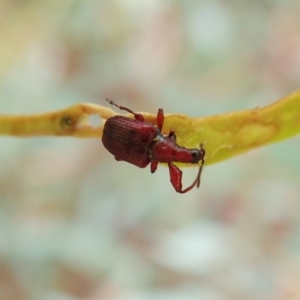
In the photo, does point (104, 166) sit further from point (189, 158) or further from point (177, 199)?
point (189, 158)

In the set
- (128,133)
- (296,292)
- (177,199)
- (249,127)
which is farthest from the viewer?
(177,199)

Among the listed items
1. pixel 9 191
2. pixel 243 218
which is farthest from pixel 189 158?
pixel 9 191

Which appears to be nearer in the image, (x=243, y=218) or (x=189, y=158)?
(x=189, y=158)

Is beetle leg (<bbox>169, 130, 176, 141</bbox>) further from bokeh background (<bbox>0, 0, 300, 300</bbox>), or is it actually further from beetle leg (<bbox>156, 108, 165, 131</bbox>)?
bokeh background (<bbox>0, 0, 300, 300</bbox>)

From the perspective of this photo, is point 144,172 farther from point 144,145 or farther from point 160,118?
point 160,118

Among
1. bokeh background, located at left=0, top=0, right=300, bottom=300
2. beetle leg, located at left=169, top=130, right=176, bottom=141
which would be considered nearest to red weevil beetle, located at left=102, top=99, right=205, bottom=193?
beetle leg, located at left=169, top=130, right=176, bottom=141
